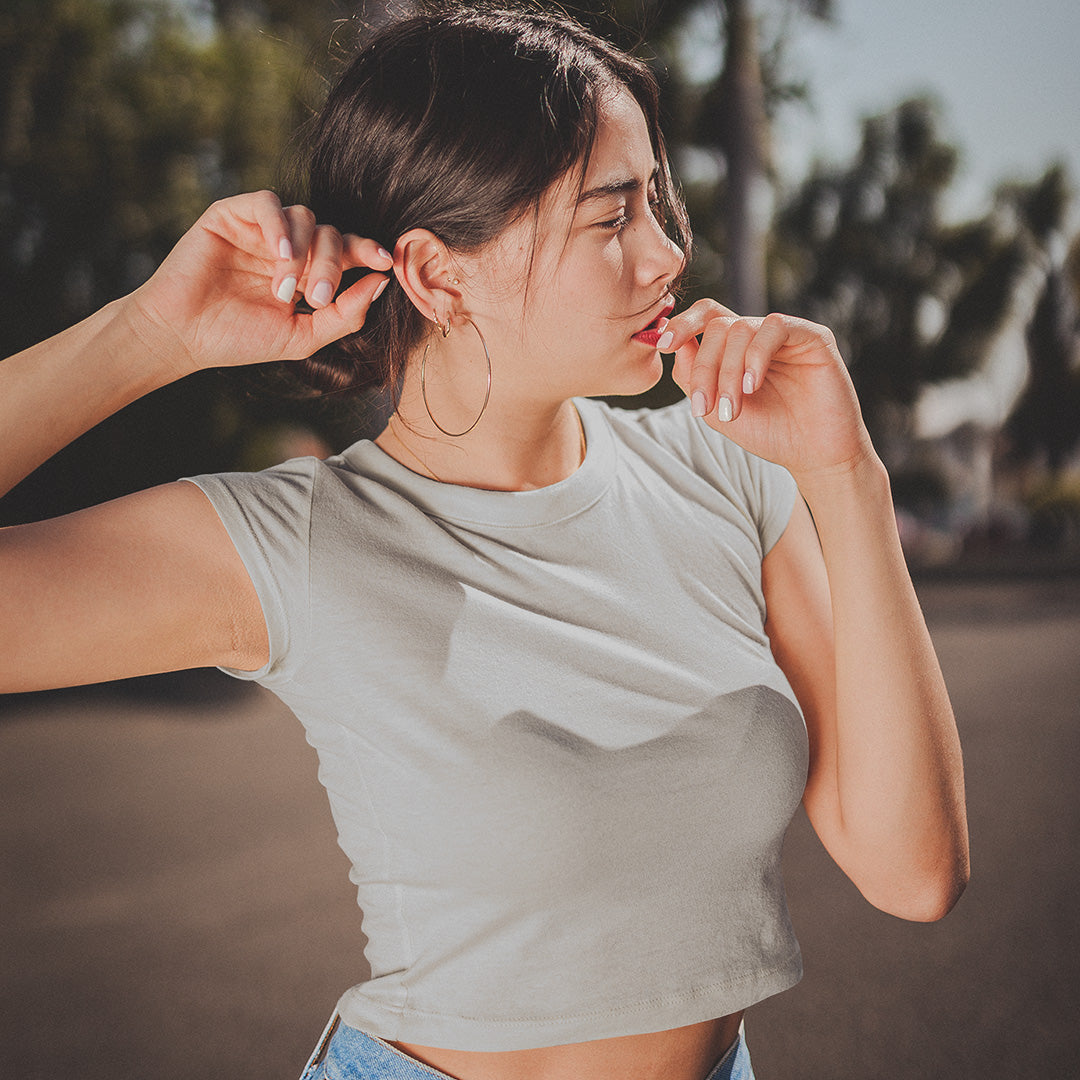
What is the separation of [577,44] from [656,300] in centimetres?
34

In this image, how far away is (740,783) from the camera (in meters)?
1.12

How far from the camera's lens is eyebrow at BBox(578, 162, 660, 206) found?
1146mm

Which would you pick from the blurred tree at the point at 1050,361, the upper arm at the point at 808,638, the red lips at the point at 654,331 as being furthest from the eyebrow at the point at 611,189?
the blurred tree at the point at 1050,361

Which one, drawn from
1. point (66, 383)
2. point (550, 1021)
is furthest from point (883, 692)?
point (66, 383)

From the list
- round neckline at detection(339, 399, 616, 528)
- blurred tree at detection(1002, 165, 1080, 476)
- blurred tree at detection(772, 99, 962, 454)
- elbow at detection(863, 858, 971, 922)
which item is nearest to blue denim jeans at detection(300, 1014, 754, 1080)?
elbow at detection(863, 858, 971, 922)

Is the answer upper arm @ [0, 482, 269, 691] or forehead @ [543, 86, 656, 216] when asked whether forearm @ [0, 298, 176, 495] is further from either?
forehead @ [543, 86, 656, 216]

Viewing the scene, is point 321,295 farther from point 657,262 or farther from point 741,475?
point 741,475

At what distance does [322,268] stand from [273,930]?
3062 millimetres

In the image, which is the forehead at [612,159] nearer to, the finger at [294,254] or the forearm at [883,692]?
the finger at [294,254]

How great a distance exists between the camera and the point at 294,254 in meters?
1.04

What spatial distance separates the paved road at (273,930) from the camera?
2.95 meters

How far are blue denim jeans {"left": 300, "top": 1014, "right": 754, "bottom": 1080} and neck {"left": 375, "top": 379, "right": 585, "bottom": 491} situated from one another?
25.4 inches

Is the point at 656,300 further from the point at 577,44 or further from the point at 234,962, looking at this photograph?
the point at 234,962

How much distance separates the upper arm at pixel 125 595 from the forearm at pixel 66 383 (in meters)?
0.11
